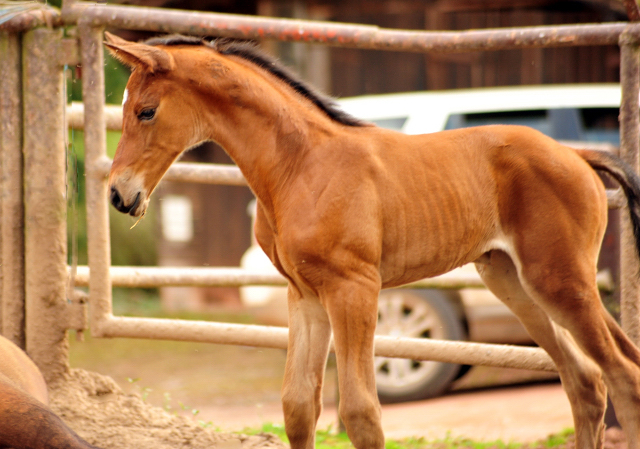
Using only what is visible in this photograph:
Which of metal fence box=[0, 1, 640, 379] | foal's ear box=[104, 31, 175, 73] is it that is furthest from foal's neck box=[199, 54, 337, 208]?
metal fence box=[0, 1, 640, 379]

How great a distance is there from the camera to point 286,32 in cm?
321

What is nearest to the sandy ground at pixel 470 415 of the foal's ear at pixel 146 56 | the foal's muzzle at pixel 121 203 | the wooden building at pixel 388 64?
the foal's muzzle at pixel 121 203

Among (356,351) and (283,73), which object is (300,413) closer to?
(356,351)

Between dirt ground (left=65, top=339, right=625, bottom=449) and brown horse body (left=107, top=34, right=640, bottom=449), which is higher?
brown horse body (left=107, top=34, right=640, bottom=449)

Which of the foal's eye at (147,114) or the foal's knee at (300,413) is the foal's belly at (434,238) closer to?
the foal's knee at (300,413)

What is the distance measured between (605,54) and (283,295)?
6251mm

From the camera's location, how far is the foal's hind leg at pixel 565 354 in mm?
2719

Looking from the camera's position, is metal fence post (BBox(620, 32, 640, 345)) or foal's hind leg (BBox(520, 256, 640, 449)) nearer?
foal's hind leg (BBox(520, 256, 640, 449))

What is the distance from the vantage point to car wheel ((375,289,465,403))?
479 centimetres

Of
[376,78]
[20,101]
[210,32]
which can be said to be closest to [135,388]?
[20,101]

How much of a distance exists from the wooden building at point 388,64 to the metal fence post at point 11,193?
533 cm

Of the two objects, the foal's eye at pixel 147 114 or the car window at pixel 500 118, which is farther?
the car window at pixel 500 118

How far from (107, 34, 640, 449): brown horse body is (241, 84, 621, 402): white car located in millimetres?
2128

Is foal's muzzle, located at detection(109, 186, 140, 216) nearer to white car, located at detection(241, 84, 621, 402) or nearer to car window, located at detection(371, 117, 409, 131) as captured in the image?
white car, located at detection(241, 84, 621, 402)
